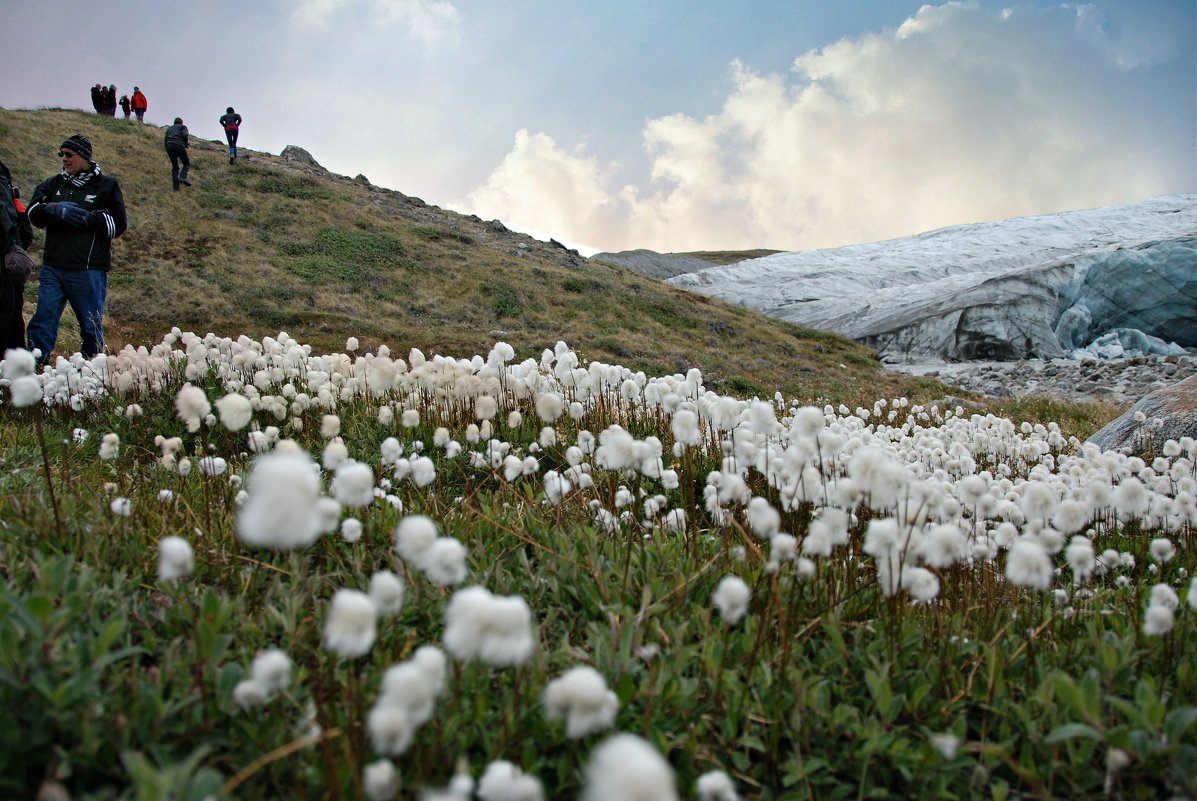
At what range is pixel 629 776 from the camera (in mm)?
976

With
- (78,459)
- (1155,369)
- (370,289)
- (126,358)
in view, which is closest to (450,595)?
(78,459)

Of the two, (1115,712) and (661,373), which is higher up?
(661,373)

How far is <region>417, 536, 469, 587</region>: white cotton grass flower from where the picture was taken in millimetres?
1579

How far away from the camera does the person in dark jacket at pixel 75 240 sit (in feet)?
26.5

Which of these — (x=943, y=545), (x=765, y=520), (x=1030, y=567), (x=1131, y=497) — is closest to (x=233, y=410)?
(x=765, y=520)

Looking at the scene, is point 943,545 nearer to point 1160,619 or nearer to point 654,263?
point 1160,619

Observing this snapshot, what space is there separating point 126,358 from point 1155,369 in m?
26.0

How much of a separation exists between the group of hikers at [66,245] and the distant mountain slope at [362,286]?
5962 mm

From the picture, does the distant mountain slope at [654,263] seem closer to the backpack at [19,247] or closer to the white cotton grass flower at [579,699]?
the backpack at [19,247]

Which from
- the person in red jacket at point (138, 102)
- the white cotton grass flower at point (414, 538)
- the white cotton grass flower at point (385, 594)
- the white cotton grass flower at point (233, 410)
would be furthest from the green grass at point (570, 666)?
the person in red jacket at point (138, 102)

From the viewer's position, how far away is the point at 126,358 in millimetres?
6656

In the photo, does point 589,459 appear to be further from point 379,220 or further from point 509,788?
point 379,220

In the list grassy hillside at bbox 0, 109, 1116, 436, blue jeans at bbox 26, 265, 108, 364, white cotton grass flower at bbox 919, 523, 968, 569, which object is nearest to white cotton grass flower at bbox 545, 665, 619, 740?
white cotton grass flower at bbox 919, 523, 968, 569

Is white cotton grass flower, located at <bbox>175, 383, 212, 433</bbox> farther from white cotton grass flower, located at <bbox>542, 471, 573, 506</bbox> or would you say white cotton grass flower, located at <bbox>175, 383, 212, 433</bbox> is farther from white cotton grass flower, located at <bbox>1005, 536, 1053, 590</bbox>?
white cotton grass flower, located at <bbox>1005, 536, 1053, 590</bbox>
